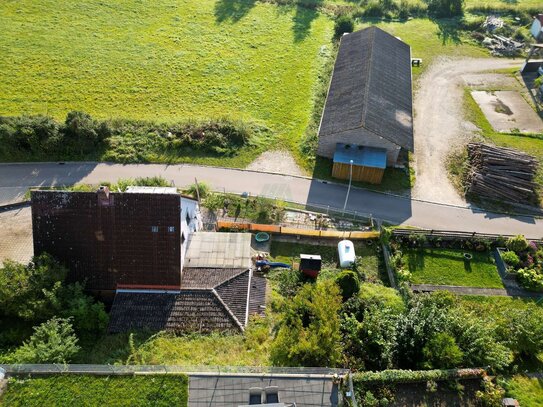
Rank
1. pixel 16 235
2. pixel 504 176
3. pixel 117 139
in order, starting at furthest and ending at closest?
pixel 117 139 → pixel 504 176 → pixel 16 235

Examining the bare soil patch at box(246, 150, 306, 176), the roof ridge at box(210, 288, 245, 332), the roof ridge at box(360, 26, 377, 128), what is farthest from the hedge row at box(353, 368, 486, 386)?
the roof ridge at box(360, 26, 377, 128)

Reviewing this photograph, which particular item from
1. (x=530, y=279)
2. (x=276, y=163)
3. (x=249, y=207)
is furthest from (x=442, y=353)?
(x=276, y=163)

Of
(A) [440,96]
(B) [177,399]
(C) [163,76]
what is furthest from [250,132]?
(B) [177,399]

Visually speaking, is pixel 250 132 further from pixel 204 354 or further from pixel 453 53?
pixel 453 53

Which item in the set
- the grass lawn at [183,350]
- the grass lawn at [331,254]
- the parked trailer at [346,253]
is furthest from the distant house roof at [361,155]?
the grass lawn at [183,350]

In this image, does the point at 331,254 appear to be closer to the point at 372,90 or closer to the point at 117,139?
the point at 372,90

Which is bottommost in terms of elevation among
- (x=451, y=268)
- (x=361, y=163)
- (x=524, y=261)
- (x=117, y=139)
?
(x=451, y=268)
